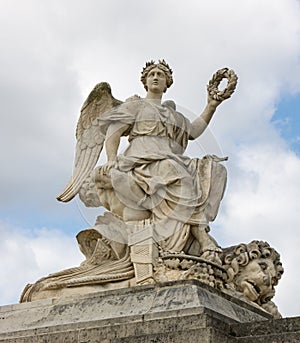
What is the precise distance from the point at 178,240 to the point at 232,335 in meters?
2.34

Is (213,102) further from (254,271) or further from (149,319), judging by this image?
(149,319)

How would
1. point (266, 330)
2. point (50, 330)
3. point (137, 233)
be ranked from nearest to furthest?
point (266, 330) < point (50, 330) < point (137, 233)

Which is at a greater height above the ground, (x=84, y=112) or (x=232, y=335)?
(x=84, y=112)

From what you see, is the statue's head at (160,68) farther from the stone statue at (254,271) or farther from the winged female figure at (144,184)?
the stone statue at (254,271)

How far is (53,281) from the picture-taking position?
1063 cm

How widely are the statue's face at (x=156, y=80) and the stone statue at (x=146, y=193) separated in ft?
0.05

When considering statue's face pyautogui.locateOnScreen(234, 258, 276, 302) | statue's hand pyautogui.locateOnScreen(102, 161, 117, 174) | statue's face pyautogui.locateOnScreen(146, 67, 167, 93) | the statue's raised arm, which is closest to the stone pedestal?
statue's face pyautogui.locateOnScreen(234, 258, 276, 302)

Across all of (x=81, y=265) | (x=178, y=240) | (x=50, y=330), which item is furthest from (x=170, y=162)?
(x=50, y=330)

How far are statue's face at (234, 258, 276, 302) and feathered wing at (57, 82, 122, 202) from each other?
114 inches

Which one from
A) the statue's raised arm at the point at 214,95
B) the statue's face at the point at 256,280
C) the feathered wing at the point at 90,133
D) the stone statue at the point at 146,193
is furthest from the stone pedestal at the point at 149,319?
the statue's raised arm at the point at 214,95

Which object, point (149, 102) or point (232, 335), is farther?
point (149, 102)

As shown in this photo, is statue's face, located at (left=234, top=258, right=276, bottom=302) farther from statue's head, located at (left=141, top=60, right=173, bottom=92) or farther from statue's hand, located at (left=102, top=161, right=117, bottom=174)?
statue's head, located at (left=141, top=60, right=173, bottom=92)

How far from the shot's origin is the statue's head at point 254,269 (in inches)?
411

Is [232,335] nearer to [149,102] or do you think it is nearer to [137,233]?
[137,233]
